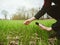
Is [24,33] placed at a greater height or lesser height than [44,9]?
lesser

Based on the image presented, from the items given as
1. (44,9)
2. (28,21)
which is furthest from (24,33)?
(44,9)

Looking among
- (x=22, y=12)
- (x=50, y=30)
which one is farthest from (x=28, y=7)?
(x=50, y=30)

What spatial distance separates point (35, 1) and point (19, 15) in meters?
0.16

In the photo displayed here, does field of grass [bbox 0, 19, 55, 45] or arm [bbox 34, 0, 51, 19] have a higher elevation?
arm [bbox 34, 0, 51, 19]

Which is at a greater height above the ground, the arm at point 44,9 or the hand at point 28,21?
the arm at point 44,9

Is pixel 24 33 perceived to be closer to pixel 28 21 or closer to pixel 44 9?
pixel 28 21

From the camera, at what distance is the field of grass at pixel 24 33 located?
2.44 m

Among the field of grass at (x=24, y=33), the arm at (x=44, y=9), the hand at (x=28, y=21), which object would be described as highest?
the arm at (x=44, y=9)

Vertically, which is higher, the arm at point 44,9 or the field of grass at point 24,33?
the arm at point 44,9

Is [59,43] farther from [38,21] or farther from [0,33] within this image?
[0,33]

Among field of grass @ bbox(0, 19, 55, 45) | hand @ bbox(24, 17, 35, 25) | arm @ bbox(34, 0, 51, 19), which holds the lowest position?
field of grass @ bbox(0, 19, 55, 45)

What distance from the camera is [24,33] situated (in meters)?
2.45

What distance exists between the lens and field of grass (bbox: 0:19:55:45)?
8.02ft

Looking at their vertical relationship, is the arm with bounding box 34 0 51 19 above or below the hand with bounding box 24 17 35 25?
above
